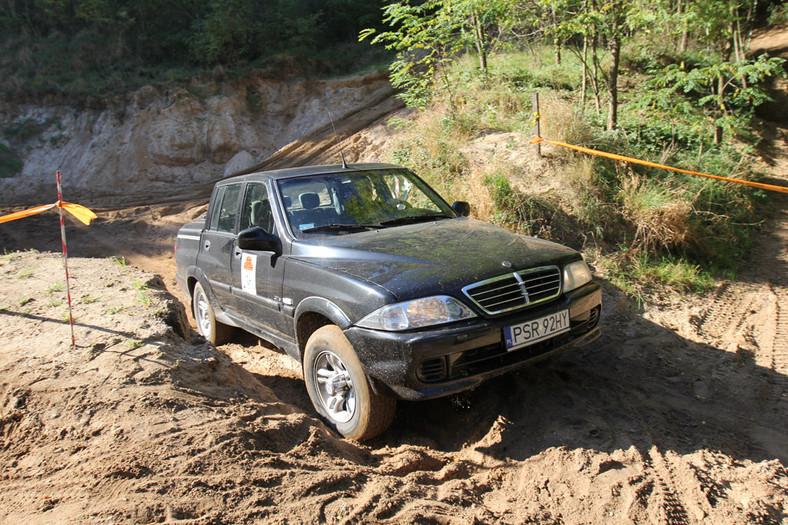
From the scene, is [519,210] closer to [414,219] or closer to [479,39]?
[414,219]

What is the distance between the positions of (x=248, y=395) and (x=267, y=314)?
705 mm

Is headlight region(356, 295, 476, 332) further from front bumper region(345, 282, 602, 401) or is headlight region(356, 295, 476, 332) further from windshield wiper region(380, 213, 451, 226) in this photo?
windshield wiper region(380, 213, 451, 226)

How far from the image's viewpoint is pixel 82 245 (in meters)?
11.8

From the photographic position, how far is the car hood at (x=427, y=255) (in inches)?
127

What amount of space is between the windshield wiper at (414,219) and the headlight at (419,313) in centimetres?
123

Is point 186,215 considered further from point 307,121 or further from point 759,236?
point 759,236

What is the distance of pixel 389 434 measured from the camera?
12.0 ft

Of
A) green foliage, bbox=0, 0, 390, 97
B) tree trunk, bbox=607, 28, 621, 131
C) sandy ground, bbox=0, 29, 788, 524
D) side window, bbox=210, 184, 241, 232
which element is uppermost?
green foliage, bbox=0, 0, 390, 97

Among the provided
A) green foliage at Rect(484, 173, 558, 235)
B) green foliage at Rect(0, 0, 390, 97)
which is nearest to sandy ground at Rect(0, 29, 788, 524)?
green foliage at Rect(484, 173, 558, 235)

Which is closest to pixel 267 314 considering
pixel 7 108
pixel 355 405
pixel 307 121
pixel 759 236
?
pixel 355 405

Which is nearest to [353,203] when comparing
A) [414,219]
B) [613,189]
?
[414,219]

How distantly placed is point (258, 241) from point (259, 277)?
480 mm

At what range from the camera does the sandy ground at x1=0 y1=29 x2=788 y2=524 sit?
98.5 inches

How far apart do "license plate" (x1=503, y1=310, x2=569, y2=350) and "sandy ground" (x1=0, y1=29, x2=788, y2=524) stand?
608mm
